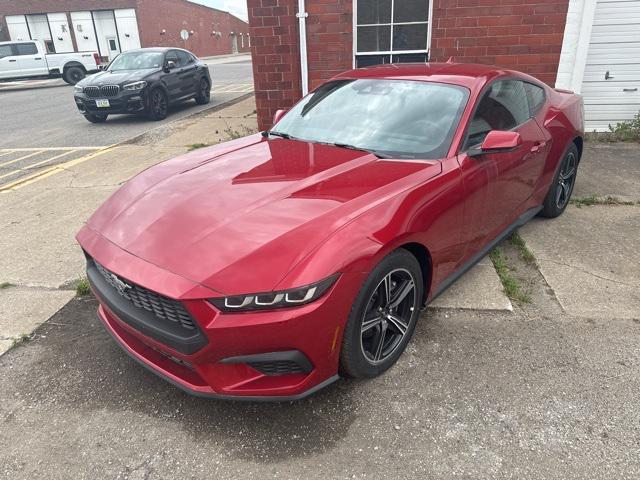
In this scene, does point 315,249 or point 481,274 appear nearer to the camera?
point 315,249

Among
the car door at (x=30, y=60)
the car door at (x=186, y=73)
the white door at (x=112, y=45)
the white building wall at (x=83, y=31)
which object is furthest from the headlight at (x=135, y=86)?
the white building wall at (x=83, y=31)

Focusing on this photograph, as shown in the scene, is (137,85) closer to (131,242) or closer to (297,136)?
(297,136)

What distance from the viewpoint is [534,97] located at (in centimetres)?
407

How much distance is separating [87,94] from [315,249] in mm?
10432

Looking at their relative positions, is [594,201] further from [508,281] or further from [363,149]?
[363,149]

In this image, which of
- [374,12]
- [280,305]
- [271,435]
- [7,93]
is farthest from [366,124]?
[7,93]

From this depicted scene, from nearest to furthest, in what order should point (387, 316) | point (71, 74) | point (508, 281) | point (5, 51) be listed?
point (387, 316)
point (508, 281)
point (71, 74)
point (5, 51)

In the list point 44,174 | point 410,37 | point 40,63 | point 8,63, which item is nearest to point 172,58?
point 44,174

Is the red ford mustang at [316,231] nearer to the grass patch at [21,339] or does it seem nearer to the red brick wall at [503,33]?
the grass patch at [21,339]

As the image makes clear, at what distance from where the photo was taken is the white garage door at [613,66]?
7.27 m

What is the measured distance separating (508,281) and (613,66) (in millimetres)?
6042

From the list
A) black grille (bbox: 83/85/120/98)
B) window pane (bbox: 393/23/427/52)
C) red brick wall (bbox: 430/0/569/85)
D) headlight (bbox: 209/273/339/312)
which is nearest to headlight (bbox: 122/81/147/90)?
black grille (bbox: 83/85/120/98)

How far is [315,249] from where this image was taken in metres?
2.10

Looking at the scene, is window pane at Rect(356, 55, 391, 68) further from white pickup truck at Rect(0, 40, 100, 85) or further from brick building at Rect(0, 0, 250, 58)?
brick building at Rect(0, 0, 250, 58)
